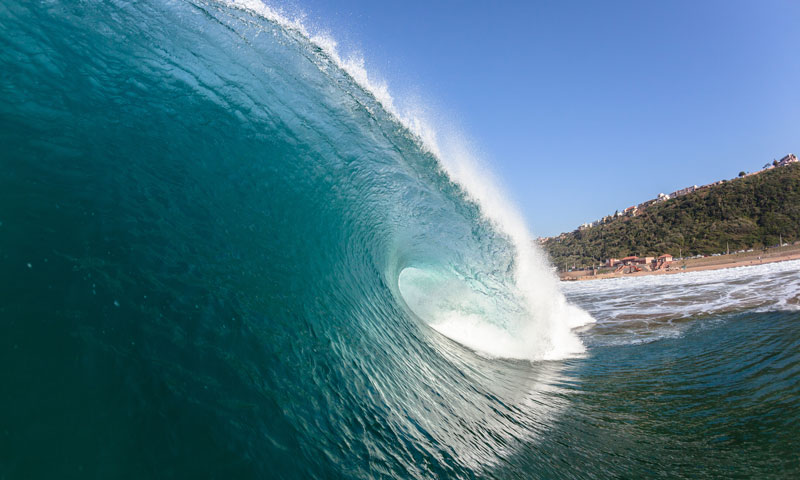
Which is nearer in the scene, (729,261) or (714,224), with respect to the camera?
(729,261)

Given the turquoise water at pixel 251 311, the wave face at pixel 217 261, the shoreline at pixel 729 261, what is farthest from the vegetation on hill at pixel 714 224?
the wave face at pixel 217 261

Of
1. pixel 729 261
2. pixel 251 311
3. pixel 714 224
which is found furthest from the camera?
pixel 714 224

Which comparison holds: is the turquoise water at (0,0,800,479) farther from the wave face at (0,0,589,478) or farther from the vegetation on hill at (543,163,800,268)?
the vegetation on hill at (543,163,800,268)

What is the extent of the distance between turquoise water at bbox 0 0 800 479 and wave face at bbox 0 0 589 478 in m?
0.02

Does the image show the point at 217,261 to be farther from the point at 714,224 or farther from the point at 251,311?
the point at 714,224

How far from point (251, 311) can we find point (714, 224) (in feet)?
284

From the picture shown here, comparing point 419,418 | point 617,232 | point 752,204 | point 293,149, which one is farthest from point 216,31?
point 617,232

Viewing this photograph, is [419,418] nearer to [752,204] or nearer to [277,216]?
[277,216]

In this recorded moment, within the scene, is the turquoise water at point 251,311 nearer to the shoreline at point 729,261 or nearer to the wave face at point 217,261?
the wave face at point 217,261

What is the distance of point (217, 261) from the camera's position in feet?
10.7

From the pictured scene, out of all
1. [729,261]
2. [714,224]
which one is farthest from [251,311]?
[714,224]

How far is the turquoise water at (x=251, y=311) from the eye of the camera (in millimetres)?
1932

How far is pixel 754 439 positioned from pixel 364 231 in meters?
5.28

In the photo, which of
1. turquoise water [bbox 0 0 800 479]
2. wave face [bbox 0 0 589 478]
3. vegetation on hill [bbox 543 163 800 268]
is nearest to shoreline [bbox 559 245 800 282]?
vegetation on hill [bbox 543 163 800 268]
